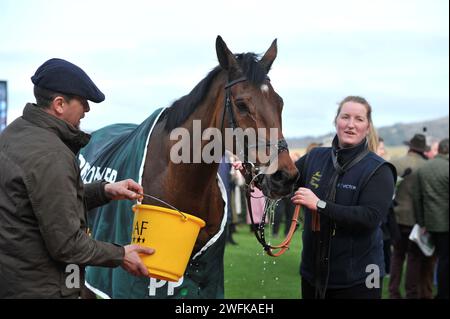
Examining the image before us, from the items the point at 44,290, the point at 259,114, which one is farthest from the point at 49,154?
the point at 259,114

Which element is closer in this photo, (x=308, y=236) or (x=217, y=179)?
(x=308, y=236)

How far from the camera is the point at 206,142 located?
10.9 ft

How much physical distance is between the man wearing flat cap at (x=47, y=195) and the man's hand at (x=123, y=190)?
0.42 m

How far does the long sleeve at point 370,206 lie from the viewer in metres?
2.92

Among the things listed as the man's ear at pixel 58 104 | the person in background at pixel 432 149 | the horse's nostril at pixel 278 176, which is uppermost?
the person in background at pixel 432 149

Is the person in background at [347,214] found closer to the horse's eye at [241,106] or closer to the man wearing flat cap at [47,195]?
the horse's eye at [241,106]

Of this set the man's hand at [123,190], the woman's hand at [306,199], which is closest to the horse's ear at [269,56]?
the woman's hand at [306,199]

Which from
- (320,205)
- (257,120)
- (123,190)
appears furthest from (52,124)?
(320,205)

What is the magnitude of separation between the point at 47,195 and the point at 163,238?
25.1 inches

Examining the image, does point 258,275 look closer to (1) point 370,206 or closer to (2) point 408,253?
(2) point 408,253

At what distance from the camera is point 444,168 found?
670cm

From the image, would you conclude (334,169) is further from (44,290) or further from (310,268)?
(44,290)
